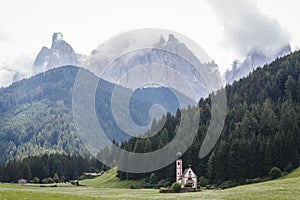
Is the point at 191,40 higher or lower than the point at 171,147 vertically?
higher

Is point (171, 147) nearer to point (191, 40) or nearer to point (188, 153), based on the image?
point (188, 153)

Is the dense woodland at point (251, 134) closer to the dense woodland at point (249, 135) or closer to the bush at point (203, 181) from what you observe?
the dense woodland at point (249, 135)

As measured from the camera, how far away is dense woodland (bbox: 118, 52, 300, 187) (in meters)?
104

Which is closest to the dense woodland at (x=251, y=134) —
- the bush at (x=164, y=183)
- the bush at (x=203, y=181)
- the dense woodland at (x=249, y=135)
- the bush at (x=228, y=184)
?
the dense woodland at (x=249, y=135)

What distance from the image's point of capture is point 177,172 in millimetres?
112750

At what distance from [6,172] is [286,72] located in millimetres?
114014

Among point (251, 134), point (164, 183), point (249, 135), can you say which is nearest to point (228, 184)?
point (164, 183)

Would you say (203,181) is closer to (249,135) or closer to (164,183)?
(164,183)

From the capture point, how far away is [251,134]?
116438 mm

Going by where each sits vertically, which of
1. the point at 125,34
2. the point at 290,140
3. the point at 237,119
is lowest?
the point at 290,140

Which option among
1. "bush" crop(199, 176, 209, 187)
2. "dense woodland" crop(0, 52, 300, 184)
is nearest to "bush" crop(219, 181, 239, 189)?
"dense woodland" crop(0, 52, 300, 184)

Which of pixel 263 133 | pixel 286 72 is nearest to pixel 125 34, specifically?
pixel 263 133

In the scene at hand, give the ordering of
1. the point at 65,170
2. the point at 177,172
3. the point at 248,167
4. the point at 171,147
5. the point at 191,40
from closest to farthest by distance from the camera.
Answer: the point at 248,167 < the point at 177,172 < the point at 191,40 < the point at 171,147 < the point at 65,170

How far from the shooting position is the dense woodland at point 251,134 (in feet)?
341
